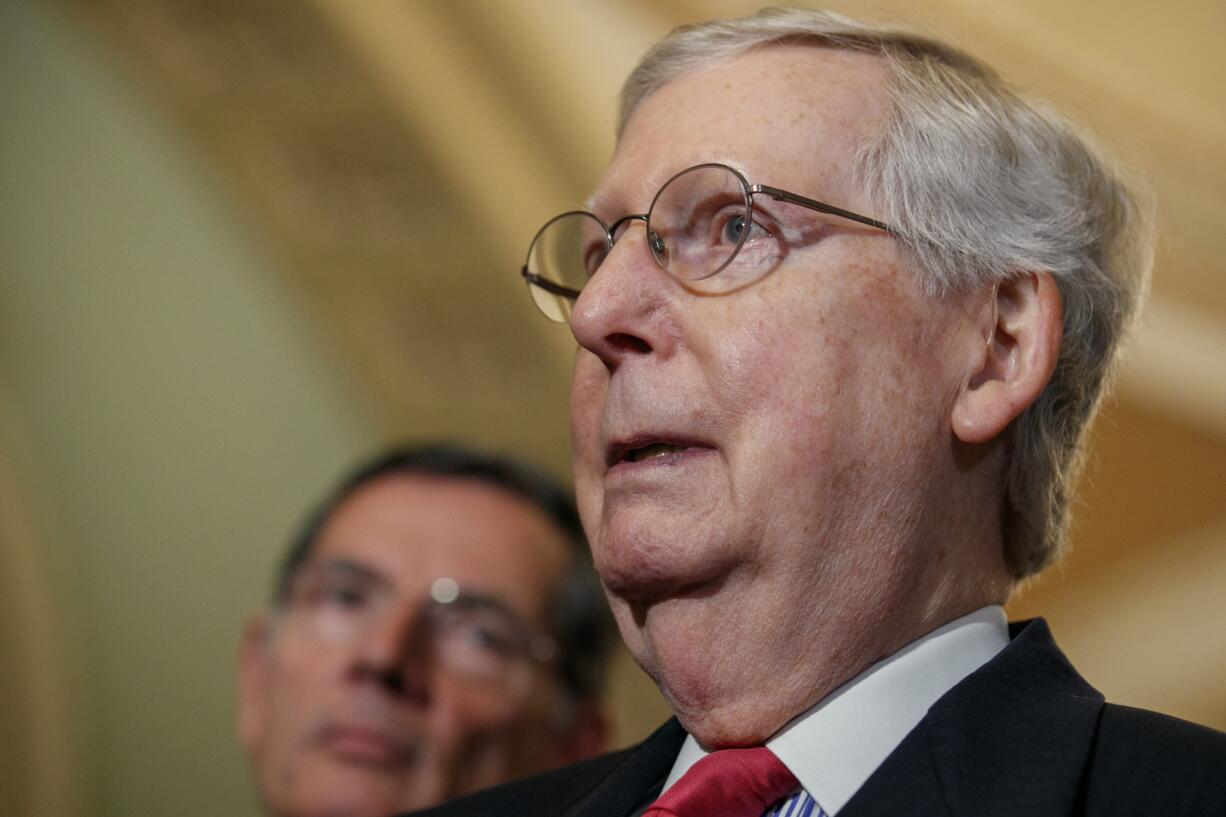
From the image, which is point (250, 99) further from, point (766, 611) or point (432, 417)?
point (766, 611)

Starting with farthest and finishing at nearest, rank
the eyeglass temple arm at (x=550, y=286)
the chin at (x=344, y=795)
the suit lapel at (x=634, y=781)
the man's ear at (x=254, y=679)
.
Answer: the man's ear at (x=254, y=679)
the chin at (x=344, y=795)
the eyeglass temple arm at (x=550, y=286)
the suit lapel at (x=634, y=781)

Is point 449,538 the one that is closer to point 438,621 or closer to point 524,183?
point 438,621

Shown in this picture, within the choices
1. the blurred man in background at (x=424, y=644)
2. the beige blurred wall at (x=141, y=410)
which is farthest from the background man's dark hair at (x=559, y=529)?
the beige blurred wall at (x=141, y=410)

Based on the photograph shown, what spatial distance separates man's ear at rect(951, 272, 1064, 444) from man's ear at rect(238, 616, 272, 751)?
78.1 inches

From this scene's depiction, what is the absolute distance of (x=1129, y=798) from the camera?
55.8 inches

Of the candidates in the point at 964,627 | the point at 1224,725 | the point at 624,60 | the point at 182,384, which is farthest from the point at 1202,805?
the point at 182,384

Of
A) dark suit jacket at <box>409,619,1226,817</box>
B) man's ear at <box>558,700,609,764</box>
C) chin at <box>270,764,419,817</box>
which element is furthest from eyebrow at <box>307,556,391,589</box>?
dark suit jacket at <box>409,619,1226,817</box>

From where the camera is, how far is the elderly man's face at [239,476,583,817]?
9.27ft

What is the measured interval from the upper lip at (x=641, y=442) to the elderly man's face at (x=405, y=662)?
4.41 feet

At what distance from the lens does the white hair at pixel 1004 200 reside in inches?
67.7

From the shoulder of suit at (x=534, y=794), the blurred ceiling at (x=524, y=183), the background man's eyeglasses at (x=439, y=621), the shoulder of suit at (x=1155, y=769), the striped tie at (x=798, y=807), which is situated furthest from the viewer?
the blurred ceiling at (x=524, y=183)

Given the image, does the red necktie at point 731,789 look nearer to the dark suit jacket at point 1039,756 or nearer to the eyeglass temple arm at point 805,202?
the dark suit jacket at point 1039,756

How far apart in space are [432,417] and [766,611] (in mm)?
2872

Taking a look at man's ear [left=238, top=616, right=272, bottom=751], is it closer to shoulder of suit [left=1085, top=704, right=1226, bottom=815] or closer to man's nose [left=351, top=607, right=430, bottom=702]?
Result: man's nose [left=351, top=607, right=430, bottom=702]
